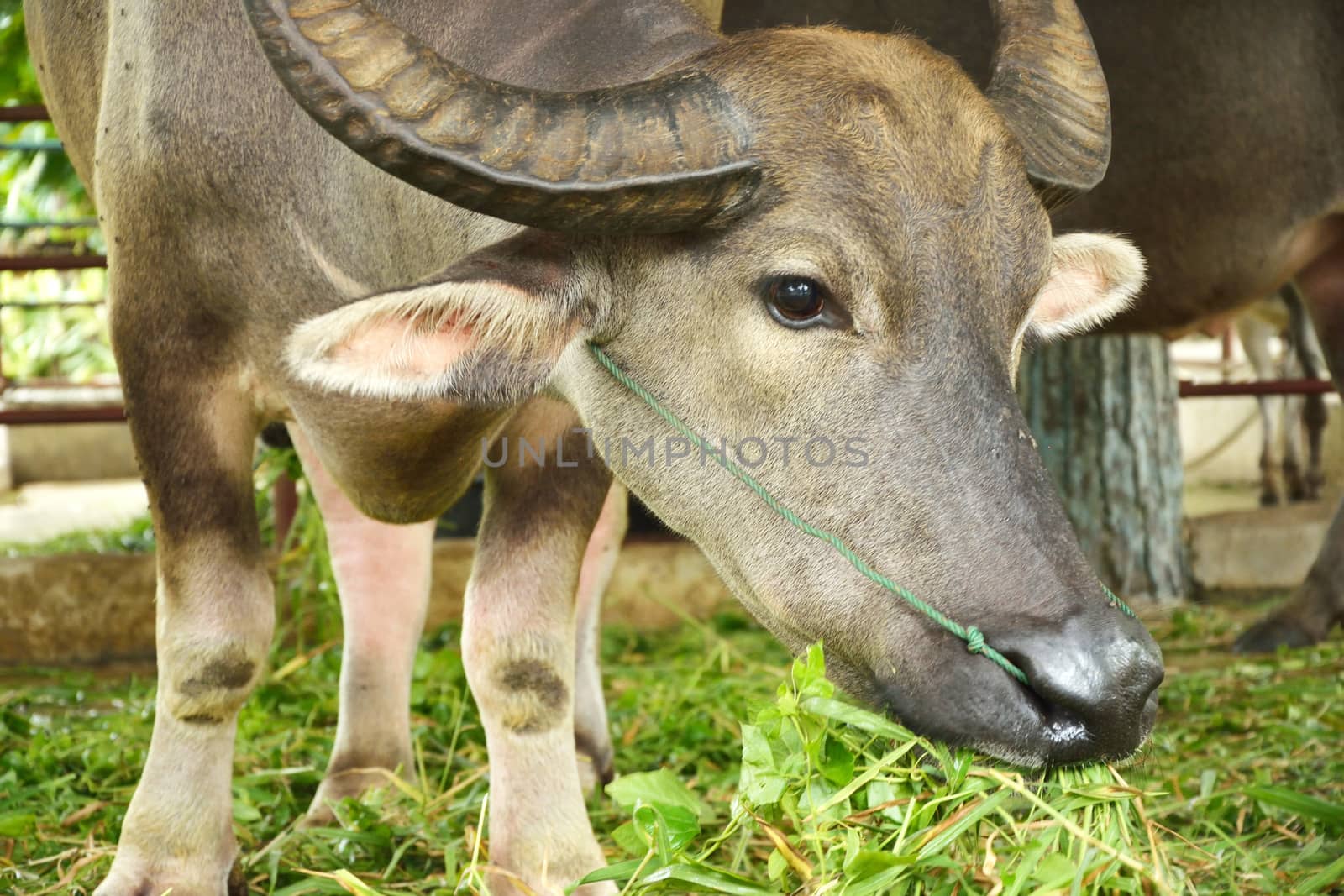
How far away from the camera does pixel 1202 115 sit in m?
4.18

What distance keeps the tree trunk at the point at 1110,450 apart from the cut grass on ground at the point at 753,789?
310 millimetres

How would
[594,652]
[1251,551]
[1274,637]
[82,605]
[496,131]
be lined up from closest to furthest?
[496,131], [594,652], [1274,637], [82,605], [1251,551]

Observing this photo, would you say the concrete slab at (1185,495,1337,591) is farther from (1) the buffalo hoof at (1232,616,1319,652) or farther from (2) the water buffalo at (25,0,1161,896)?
(2) the water buffalo at (25,0,1161,896)

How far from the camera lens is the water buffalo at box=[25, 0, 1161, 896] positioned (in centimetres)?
203

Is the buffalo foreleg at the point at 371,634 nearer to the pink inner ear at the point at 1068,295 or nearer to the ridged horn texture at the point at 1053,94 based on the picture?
the pink inner ear at the point at 1068,295

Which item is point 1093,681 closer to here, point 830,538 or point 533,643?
point 830,538

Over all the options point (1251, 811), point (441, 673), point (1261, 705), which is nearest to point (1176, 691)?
point (1261, 705)

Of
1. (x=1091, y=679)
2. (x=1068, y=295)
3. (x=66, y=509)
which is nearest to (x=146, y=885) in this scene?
(x=1091, y=679)

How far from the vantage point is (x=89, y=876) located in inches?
111

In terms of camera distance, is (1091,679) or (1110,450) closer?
(1091,679)

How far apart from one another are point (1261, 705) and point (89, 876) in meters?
3.06

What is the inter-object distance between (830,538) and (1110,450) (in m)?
3.80

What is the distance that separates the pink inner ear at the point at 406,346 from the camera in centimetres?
218

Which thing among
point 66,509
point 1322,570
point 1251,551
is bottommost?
point 66,509
